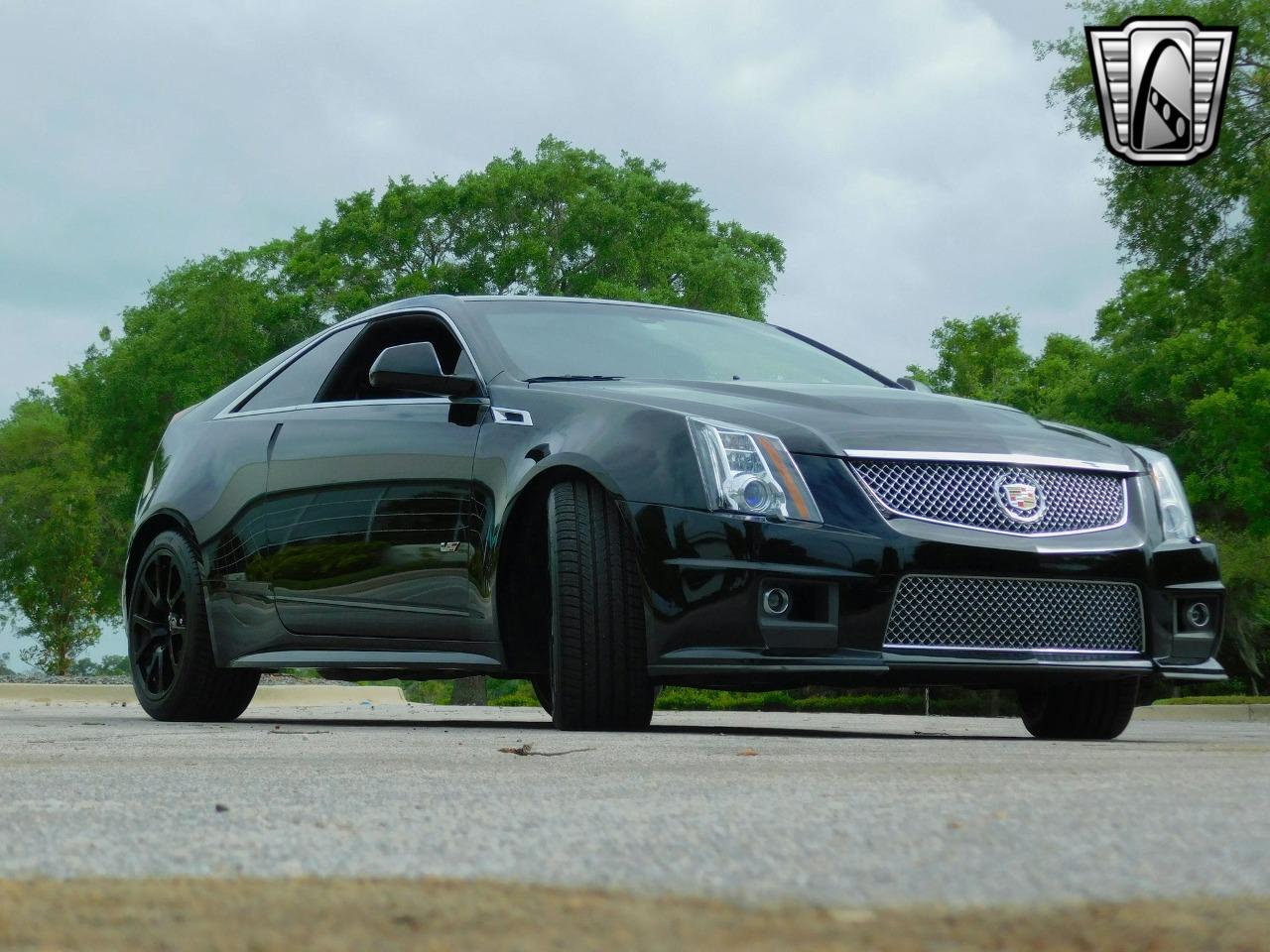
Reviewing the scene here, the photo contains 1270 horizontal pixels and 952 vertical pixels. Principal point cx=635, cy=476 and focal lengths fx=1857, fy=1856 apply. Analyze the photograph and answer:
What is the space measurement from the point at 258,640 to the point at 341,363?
4.02 ft

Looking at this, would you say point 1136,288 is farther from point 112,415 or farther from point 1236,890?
point 1236,890

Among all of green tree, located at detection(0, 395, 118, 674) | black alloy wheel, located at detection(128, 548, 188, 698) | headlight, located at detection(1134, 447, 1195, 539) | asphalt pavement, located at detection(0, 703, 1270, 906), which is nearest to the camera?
asphalt pavement, located at detection(0, 703, 1270, 906)

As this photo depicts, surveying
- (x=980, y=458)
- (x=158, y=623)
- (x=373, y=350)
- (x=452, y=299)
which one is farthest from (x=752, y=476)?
(x=158, y=623)

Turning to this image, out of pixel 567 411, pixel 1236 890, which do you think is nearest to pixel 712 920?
pixel 1236 890

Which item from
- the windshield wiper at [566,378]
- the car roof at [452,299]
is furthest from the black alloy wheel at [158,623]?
the windshield wiper at [566,378]

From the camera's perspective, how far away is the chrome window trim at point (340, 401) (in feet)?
23.4

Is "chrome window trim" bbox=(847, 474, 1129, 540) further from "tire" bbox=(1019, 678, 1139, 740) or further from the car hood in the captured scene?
"tire" bbox=(1019, 678, 1139, 740)

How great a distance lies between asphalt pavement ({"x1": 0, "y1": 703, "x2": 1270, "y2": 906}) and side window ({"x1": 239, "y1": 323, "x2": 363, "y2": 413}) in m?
3.06

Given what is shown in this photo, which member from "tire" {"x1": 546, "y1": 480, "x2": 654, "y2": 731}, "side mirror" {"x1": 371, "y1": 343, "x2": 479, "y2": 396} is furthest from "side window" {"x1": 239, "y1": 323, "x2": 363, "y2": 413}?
"tire" {"x1": 546, "y1": 480, "x2": 654, "y2": 731}

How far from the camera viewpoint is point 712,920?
1900 mm

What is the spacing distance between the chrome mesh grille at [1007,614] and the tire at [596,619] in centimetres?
83

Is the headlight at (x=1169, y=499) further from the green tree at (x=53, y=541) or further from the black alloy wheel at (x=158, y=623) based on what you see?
the green tree at (x=53, y=541)

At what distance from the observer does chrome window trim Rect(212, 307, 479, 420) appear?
7125 mm

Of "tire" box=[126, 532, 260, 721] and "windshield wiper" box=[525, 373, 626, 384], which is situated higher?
"windshield wiper" box=[525, 373, 626, 384]
